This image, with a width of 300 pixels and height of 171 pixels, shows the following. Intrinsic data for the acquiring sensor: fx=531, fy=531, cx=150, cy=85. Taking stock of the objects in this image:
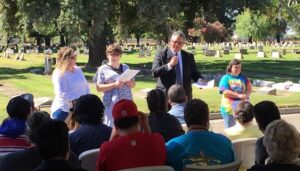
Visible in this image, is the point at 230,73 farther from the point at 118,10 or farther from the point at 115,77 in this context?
the point at 118,10

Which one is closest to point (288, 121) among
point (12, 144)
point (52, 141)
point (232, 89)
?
point (232, 89)

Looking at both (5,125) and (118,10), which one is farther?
(118,10)

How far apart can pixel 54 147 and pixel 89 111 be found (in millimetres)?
1781

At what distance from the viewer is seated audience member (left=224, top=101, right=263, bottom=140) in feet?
20.4

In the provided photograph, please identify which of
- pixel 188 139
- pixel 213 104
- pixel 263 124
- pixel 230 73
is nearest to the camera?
pixel 188 139

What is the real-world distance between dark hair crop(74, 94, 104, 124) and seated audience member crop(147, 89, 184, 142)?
0.63 meters

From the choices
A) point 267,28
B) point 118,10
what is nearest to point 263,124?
point 118,10

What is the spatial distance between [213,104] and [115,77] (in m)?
8.06

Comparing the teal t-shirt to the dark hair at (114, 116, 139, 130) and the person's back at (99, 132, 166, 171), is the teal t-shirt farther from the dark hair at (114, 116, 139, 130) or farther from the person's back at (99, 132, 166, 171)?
the dark hair at (114, 116, 139, 130)

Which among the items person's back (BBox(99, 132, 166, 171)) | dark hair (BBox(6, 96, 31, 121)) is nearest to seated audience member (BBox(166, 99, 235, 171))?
person's back (BBox(99, 132, 166, 171))

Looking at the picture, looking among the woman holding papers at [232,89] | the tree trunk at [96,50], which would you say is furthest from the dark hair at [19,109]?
the tree trunk at [96,50]

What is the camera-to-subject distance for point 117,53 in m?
7.74

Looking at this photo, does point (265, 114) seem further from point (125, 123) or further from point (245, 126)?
point (125, 123)

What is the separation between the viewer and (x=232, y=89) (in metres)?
8.87
